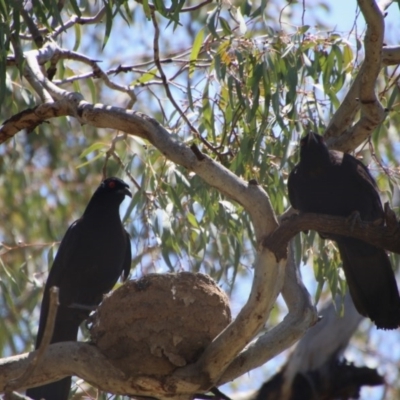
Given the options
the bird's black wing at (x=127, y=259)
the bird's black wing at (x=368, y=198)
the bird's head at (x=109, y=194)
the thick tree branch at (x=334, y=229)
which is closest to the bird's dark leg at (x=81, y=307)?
the bird's black wing at (x=127, y=259)

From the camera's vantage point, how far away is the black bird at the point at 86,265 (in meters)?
5.43

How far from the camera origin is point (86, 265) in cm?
552

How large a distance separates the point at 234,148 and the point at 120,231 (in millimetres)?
987

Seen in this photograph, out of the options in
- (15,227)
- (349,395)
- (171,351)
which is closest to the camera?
(171,351)

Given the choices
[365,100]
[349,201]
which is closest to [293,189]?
[349,201]

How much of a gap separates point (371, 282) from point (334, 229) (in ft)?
2.77

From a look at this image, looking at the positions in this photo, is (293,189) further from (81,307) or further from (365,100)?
(81,307)

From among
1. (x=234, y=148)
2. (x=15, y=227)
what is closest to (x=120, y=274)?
(x=234, y=148)

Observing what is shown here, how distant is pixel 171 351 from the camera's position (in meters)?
3.91

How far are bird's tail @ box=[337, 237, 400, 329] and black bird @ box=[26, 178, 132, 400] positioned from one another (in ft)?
5.16

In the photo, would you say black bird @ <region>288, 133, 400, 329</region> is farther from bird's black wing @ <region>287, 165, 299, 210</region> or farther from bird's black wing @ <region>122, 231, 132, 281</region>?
bird's black wing @ <region>122, 231, 132, 281</region>

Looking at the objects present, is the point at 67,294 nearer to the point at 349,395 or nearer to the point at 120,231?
the point at 120,231

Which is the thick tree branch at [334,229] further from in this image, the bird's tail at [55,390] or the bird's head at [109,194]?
the bird's head at [109,194]

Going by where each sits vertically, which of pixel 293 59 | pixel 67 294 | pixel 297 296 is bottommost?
pixel 297 296
